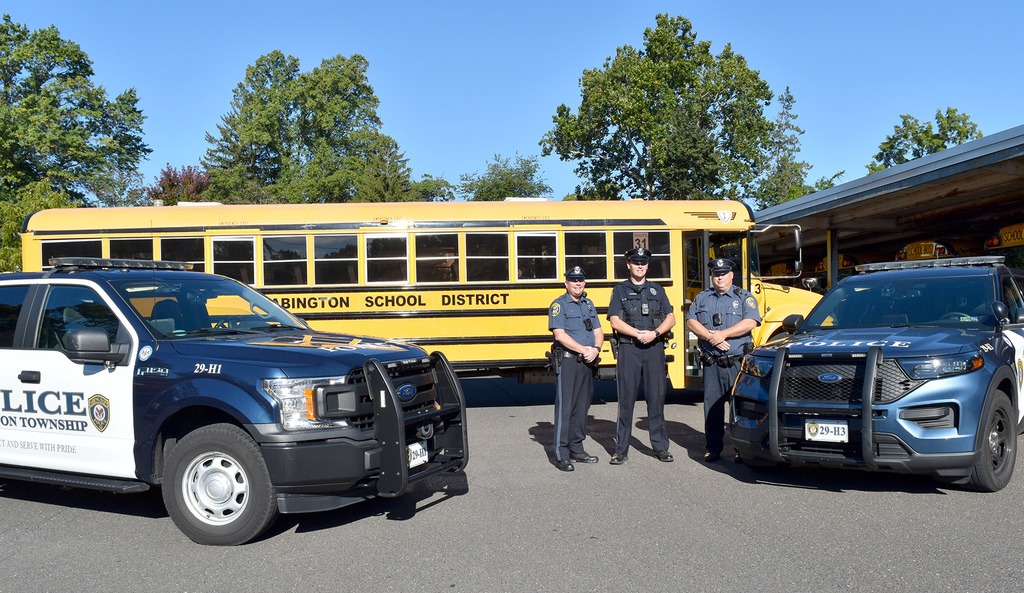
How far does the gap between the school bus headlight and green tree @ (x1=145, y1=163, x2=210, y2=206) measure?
3962 cm

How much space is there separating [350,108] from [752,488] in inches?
2194

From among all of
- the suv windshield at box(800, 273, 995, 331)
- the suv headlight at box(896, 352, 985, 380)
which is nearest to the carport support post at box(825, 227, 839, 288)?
the suv windshield at box(800, 273, 995, 331)

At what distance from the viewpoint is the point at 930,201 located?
1739cm

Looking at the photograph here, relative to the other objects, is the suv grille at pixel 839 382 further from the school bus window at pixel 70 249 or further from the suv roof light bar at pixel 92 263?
the school bus window at pixel 70 249

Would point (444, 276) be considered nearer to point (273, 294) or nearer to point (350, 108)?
point (273, 294)

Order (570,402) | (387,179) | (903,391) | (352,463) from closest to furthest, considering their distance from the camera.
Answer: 1. (352,463)
2. (903,391)
3. (570,402)
4. (387,179)

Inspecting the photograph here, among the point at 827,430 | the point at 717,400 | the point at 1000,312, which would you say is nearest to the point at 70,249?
the point at 717,400

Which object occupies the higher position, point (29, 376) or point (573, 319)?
point (573, 319)

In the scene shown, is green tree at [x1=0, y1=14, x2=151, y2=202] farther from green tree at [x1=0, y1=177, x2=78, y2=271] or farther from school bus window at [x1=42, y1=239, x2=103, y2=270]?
school bus window at [x1=42, y1=239, x2=103, y2=270]

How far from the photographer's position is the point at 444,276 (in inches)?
Result: 431

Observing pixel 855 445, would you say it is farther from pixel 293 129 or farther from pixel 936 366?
pixel 293 129

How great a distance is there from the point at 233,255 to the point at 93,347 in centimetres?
592

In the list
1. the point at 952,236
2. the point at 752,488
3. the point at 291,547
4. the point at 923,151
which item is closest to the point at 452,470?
the point at 291,547

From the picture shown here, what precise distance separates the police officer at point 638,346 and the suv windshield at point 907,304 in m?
1.28
